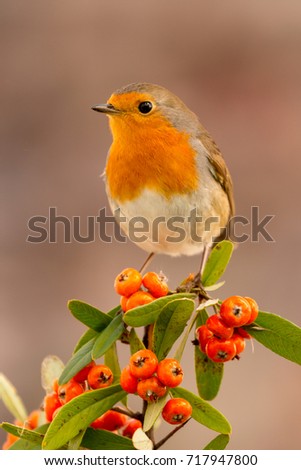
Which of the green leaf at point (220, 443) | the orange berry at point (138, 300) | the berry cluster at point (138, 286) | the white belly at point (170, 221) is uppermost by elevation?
the white belly at point (170, 221)

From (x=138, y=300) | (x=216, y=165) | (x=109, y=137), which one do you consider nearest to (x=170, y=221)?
(x=216, y=165)

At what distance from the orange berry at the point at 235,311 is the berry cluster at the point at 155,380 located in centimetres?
13

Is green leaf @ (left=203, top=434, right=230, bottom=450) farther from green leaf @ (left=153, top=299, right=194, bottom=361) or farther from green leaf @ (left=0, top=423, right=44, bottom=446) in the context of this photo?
green leaf @ (left=0, top=423, right=44, bottom=446)

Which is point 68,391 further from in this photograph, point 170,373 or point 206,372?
point 206,372

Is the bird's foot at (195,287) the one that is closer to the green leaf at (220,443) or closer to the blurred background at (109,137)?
the green leaf at (220,443)

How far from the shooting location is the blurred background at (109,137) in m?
3.46

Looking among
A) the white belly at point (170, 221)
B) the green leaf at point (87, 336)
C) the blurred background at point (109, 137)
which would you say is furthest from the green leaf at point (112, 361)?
the blurred background at point (109, 137)

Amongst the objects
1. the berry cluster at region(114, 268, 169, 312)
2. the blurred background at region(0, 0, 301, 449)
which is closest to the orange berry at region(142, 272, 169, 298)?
the berry cluster at region(114, 268, 169, 312)

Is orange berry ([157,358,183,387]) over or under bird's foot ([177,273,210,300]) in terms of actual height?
under

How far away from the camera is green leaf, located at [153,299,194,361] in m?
1.21

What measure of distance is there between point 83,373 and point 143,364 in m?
0.16

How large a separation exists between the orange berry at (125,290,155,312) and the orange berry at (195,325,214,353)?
116 millimetres

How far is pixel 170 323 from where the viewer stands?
4.02 feet
